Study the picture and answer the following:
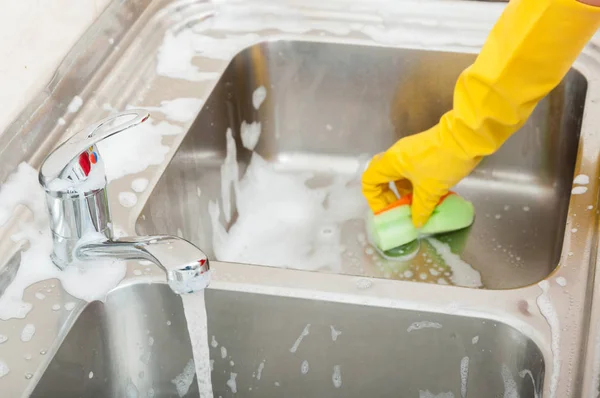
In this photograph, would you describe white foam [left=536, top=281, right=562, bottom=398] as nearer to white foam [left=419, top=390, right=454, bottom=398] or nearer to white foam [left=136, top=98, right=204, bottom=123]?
white foam [left=419, top=390, right=454, bottom=398]

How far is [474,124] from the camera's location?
907 millimetres

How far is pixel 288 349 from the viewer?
2.57 ft

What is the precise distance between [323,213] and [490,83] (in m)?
0.36

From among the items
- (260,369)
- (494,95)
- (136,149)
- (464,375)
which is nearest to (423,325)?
(464,375)

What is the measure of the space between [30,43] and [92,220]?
252mm

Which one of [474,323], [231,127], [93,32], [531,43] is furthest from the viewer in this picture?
[231,127]

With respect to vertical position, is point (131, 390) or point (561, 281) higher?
point (561, 281)

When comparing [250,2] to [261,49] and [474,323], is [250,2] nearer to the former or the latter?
Result: [261,49]

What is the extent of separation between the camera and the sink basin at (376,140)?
1030mm

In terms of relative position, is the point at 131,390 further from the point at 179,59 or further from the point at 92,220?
the point at 179,59

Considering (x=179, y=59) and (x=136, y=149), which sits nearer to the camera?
(x=136, y=149)

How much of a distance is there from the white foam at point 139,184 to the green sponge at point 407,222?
0.32 metres

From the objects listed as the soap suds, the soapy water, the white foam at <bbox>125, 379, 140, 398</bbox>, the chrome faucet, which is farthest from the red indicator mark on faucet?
the soapy water

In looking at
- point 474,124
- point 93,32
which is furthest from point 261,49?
point 474,124
